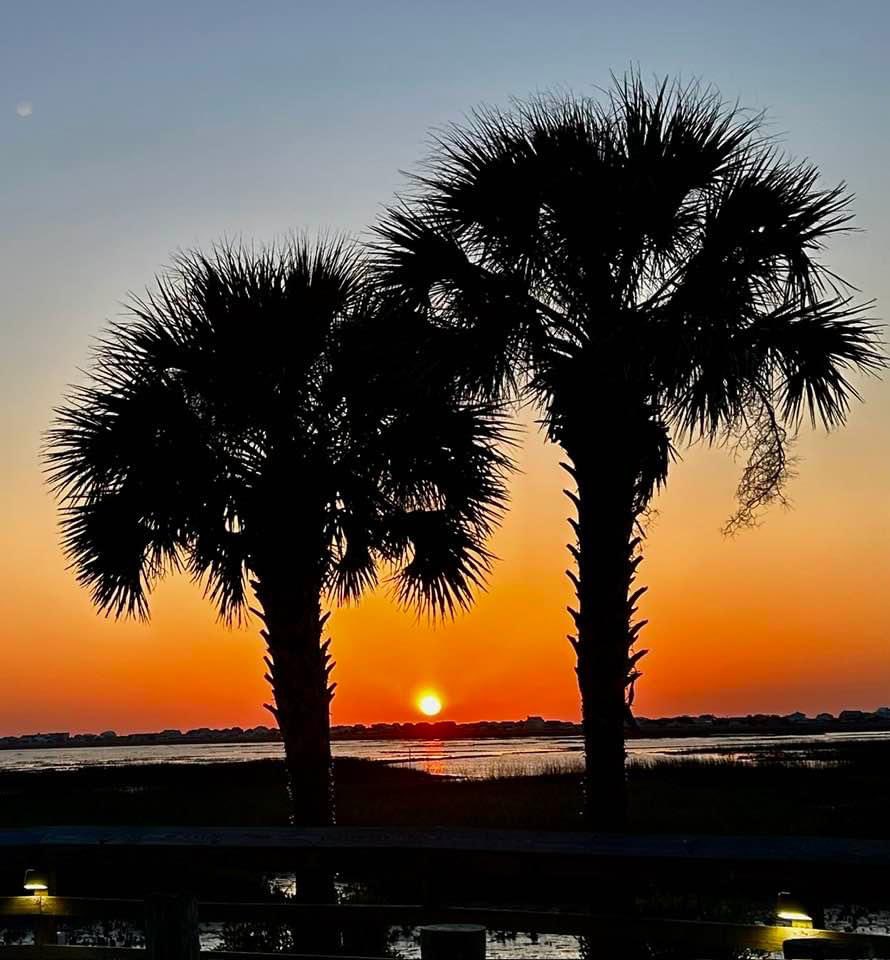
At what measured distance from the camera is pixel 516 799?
36625mm

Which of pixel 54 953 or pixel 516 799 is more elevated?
pixel 54 953

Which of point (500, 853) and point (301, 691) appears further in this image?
point (301, 691)

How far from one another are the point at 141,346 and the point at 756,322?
27.5 ft

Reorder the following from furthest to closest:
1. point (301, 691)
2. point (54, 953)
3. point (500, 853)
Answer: point (301, 691) < point (54, 953) < point (500, 853)

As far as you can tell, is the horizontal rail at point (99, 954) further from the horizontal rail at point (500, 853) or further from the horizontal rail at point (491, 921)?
the horizontal rail at point (500, 853)

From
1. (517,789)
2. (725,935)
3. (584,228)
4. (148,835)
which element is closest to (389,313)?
(584,228)

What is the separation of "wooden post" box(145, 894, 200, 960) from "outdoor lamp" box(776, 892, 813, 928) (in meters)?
3.99

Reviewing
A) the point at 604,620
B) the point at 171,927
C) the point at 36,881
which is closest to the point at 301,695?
the point at 604,620

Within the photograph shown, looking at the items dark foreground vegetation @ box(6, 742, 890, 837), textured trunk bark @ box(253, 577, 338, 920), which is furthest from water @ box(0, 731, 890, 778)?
textured trunk bark @ box(253, 577, 338, 920)

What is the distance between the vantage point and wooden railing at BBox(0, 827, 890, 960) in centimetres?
927

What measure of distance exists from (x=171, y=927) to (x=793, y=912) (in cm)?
418

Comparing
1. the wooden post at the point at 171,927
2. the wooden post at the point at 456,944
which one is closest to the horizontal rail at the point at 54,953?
the wooden post at the point at 171,927

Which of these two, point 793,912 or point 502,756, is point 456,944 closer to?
point 793,912

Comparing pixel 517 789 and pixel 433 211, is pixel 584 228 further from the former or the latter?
pixel 517 789
